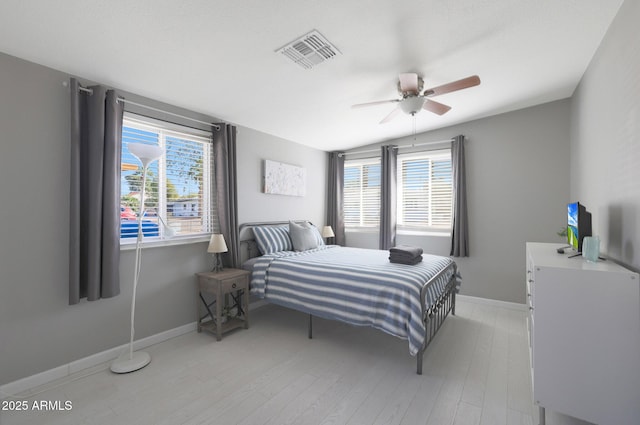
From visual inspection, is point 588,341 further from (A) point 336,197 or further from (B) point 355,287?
(A) point 336,197

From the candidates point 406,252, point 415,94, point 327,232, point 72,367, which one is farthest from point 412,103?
point 72,367

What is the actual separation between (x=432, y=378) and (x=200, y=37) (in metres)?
3.08

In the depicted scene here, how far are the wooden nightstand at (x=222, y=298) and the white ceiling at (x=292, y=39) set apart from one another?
1.85m

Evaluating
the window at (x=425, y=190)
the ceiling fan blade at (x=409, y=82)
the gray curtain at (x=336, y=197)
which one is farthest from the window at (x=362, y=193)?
the ceiling fan blade at (x=409, y=82)

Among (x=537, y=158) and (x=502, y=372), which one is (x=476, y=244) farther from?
(x=502, y=372)

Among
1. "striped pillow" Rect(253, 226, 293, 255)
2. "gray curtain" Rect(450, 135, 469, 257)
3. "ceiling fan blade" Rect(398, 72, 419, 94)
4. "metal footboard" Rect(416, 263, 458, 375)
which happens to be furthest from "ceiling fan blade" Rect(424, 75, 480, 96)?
"striped pillow" Rect(253, 226, 293, 255)

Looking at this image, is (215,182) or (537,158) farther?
(537,158)

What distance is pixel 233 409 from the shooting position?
6.19 feet

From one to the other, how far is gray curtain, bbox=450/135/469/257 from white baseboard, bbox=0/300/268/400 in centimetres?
372

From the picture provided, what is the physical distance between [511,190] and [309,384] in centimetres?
357

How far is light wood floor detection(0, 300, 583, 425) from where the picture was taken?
1.82 metres

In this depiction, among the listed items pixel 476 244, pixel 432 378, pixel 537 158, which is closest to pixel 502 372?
pixel 432 378

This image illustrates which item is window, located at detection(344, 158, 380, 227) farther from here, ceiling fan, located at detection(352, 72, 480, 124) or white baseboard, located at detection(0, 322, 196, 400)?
white baseboard, located at detection(0, 322, 196, 400)

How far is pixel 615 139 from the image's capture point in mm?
2008
